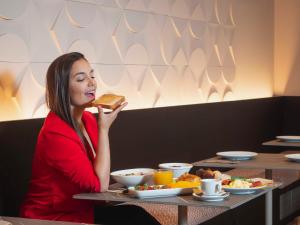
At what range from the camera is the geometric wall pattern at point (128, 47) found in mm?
2977

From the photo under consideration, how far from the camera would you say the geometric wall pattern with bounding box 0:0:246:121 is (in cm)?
298

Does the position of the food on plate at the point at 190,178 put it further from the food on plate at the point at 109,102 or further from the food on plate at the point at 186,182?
the food on plate at the point at 109,102

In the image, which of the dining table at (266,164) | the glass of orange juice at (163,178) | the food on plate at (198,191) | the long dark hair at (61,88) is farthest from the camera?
the dining table at (266,164)

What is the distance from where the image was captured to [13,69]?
2938 mm

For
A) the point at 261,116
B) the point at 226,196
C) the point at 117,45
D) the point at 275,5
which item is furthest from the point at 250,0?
the point at 226,196

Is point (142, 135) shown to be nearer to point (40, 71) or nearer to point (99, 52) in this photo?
point (99, 52)

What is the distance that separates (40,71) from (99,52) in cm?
53

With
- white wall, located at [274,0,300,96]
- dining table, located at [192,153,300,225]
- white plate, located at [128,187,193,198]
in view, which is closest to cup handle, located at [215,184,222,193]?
white plate, located at [128,187,193,198]

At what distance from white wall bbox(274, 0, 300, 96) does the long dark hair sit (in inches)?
142

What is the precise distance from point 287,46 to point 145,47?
7.12ft

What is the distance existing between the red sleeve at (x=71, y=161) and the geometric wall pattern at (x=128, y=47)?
615 millimetres

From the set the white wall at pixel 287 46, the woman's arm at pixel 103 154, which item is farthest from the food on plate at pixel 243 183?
the white wall at pixel 287 46

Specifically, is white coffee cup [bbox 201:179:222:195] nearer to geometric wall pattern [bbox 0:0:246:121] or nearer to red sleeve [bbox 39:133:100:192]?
red sleeve [bbox 39:133:100:192]

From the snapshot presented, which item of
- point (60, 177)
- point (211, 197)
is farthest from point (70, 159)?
point (211, 197)
